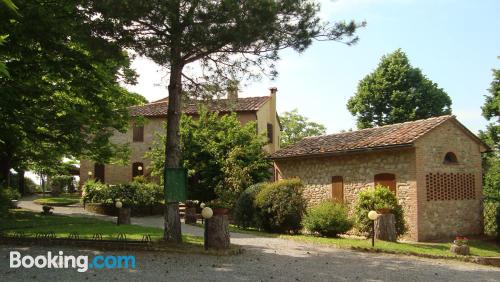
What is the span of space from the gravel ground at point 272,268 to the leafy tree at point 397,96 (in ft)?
73.7

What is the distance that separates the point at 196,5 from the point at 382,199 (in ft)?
31.3

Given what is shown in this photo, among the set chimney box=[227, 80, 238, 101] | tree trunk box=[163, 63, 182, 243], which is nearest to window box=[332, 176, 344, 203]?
chimney box=[227, 80, 238, 101]

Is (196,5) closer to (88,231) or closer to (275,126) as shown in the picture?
(88,231)

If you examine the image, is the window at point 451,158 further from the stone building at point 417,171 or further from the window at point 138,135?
the window at point 138,135

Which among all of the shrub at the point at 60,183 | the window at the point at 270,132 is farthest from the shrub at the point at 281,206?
the shrub at the point at 60,183

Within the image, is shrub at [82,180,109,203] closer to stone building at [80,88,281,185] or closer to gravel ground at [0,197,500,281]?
stone building at [80,88,281,185]

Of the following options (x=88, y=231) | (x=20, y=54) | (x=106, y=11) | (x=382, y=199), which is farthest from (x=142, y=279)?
(x=382, y=199)

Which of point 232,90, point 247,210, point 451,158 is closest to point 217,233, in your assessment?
point 232,90

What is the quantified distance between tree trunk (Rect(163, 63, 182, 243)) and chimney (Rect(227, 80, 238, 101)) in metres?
1.51

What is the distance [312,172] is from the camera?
19297 mm

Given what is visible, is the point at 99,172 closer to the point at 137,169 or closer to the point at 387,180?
the point at 137,169

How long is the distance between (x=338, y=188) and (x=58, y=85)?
1135cm

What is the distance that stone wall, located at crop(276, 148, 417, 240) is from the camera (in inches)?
608

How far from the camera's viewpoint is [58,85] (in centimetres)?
1542
